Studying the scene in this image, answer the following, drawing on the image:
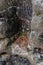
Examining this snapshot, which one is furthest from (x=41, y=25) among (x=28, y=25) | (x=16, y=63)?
(x=16, y=63)

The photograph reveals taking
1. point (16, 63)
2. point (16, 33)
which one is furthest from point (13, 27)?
point (16, 63)

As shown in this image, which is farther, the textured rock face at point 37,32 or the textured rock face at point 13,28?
the textured rock face at point 13,28

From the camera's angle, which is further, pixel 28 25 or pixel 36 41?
pixel 28 25

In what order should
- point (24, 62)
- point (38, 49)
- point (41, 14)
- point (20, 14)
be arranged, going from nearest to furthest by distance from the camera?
point (41, 14) < point (38, 49) < point (24, 62) < point (20, 14)

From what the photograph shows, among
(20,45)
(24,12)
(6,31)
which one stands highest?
(24,12)

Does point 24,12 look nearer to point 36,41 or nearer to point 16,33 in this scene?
point 16,33

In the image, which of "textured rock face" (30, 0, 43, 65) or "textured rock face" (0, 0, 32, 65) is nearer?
"textured rock face" (30, 0, 43, 65)

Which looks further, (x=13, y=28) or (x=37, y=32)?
(x=13, y=28)

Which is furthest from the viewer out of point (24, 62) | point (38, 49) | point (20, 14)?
point (20, 14)

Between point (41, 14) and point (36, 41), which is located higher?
point (41, 14)
